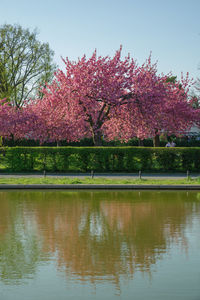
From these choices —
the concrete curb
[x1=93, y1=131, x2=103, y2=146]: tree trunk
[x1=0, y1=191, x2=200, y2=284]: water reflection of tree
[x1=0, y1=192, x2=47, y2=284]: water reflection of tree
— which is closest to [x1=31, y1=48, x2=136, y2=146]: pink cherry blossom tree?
[x1=93, y1=131, x2=103, y2=146]: tree trunk

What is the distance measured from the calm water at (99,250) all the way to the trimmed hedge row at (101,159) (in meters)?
12.8

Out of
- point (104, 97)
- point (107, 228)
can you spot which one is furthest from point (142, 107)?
point (107, 228)

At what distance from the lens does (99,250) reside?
29.9ft

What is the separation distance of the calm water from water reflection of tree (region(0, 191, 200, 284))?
0.05 ft

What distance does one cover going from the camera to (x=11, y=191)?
20.8 meters

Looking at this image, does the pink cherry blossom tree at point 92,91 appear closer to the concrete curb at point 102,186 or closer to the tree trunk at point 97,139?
the tree trunk at point 97,139

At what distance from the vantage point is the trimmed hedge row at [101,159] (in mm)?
29328

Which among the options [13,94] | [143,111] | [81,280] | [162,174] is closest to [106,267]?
[81,280]

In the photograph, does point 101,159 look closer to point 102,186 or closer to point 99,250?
point 102,186

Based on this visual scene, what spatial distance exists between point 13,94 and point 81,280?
202 ft

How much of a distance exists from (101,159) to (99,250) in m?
20.3

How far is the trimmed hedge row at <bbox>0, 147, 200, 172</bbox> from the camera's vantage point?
29.3 meters

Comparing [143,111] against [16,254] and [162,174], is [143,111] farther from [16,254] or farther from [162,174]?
[16,254]

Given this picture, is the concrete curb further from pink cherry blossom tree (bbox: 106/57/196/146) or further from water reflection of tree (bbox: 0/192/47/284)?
pink cherry blossom tree (bbox: 106/57/196/146)
